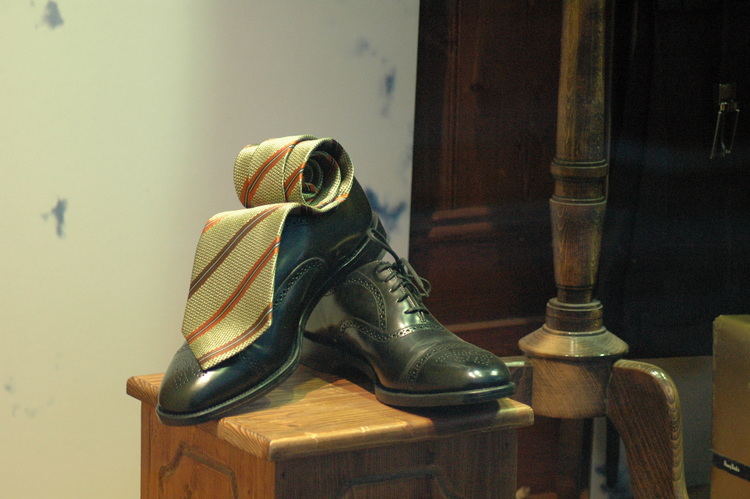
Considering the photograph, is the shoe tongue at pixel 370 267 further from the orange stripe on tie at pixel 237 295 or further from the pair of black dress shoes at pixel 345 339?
the orange stripe on tie at pixel 237 295

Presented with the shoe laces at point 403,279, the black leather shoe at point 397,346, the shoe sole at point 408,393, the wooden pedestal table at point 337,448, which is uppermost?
the shoe laces at point 403,279

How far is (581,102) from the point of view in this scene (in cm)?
99

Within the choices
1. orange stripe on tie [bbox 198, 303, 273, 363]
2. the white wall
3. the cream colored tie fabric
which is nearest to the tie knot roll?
the cream colored tie fabric

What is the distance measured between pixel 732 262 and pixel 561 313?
0.34m

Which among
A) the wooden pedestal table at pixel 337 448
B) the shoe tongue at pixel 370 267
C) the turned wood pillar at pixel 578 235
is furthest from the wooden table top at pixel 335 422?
the turned wood pillar at pixel 578 235

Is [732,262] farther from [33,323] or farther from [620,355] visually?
[33,323]

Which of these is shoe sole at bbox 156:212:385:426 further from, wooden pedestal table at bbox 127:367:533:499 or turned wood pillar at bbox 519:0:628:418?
turned wood pillar at bbox 519:0:628:418

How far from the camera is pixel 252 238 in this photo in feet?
2.35

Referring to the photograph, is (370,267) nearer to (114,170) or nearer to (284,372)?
(284,372)

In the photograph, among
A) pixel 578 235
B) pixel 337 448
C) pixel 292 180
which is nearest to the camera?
pixel 337 448

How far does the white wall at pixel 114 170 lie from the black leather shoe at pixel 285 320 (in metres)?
0.38

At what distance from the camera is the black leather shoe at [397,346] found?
0.67m

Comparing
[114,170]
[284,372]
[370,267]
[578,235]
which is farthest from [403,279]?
[114,170]

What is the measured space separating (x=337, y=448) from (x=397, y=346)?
0.11 meters
